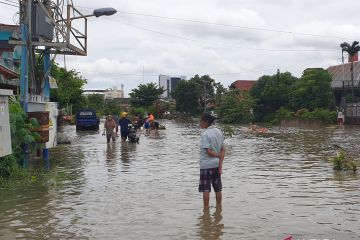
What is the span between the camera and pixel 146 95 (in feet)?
317

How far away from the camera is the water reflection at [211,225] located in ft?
23.1

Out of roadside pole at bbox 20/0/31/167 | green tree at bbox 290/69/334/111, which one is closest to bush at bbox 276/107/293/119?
green tree at bbox 290/69/334/111

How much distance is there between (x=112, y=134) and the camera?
24.0 meters

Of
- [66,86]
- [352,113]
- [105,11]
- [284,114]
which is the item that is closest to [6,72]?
[105,11]

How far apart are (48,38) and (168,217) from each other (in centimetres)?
1237

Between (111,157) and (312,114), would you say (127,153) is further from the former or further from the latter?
(312,114)

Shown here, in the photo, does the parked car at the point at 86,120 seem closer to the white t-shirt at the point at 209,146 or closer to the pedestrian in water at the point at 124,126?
the pedestrian in water at the point at 124,126

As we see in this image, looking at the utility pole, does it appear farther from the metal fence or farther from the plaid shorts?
the metal fence

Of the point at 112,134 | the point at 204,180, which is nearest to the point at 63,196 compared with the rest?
the point at 204,180

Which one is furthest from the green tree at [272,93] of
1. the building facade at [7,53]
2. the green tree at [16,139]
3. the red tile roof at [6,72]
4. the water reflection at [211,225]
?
the water reflection at [211,225]

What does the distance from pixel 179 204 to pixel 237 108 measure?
56615mm

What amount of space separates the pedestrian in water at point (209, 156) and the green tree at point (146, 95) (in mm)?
87725

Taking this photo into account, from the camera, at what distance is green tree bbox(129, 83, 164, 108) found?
316ft

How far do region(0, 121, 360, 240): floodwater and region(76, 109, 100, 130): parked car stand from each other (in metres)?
24.5
